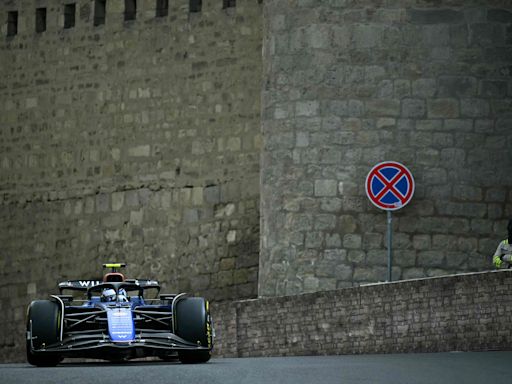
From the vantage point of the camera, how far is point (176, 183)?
25.3 m

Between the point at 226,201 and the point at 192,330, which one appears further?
the point at 226,201

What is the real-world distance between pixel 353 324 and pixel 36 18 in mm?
10692

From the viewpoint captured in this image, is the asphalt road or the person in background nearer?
the asphalt road

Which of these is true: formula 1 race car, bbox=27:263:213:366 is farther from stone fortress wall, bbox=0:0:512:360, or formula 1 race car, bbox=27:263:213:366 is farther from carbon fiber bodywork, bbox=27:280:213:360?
stone fortress wall, bbox=0:0:512:360

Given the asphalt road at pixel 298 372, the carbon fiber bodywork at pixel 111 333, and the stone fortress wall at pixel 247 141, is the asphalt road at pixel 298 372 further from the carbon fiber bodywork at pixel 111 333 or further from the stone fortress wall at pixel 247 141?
the stone fortress wall at pixel 247 141

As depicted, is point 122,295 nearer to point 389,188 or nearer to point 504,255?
point 504,255

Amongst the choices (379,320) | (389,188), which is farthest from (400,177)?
(379,320)

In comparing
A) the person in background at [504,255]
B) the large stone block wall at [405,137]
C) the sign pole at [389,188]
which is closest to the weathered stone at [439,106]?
the large stone block wall at [405,137]

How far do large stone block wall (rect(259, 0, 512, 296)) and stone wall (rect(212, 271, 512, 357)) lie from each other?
216 cm

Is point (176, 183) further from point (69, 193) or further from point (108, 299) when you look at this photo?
point (108, 299)

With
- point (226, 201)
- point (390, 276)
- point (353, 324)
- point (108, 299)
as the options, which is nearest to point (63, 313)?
point (108, 299)

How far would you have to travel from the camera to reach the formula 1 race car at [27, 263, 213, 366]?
15312 millimetres

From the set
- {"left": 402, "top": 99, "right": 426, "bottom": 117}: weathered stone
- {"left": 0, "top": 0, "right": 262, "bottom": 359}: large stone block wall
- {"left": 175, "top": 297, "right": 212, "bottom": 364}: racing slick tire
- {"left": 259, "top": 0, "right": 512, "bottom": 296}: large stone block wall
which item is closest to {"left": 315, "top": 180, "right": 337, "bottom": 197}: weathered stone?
{"left": 259, "top": 0, "right": 512, "bottom": 296}: large stone block wall

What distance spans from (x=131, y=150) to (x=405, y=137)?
18.3ft
